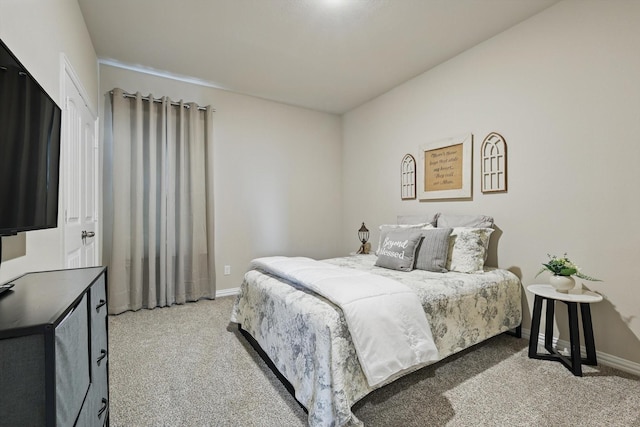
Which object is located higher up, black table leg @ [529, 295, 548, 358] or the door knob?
the door knob

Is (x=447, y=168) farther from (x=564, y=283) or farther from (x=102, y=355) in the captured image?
(x=102, y=355)

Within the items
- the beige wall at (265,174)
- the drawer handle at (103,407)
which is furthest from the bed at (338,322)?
the beige wall at (265,174)

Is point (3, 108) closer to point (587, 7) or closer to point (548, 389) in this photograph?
point (548, 389)

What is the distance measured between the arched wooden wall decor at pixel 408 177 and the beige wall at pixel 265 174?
1.32 meters

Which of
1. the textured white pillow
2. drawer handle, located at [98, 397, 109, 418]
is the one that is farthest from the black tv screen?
the textured white pillow

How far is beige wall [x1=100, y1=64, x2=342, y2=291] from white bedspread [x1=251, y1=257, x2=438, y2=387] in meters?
2.22

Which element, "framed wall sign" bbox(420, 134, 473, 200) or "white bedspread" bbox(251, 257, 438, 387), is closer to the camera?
"white bedspread" bbox(251, 257, 438, 387)

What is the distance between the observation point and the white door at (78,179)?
195cm

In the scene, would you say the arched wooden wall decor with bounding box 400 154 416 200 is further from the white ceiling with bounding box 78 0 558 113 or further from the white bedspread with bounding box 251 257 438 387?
the white bedspread with bounding box 251 257 438 387

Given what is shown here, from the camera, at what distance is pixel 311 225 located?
14.8 feet

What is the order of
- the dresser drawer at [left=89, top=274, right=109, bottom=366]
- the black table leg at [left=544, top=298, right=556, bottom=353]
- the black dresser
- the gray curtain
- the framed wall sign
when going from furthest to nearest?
the gray curtain < the framed wall sign < the black table leg at [left=544, top=298, right=556, bottom=353] < the dresser drawer at [left=89, top=274, right=109, bottom=366] < the black dresser

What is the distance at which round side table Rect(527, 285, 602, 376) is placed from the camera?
197 centimetres

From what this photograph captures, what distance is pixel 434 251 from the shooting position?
255 centimetres

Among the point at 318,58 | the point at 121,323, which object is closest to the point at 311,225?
the point at 318,58
